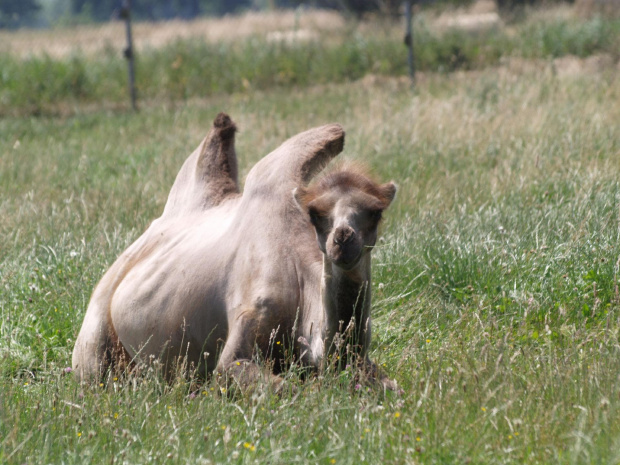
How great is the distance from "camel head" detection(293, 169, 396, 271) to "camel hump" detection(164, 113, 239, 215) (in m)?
1.48

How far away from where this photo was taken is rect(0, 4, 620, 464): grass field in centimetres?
355

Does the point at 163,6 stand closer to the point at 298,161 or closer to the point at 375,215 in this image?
the point at 298,161

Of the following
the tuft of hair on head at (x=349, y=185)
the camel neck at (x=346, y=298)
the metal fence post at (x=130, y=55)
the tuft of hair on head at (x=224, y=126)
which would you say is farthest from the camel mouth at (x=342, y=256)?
the metal fence post at (x=130, y=55)

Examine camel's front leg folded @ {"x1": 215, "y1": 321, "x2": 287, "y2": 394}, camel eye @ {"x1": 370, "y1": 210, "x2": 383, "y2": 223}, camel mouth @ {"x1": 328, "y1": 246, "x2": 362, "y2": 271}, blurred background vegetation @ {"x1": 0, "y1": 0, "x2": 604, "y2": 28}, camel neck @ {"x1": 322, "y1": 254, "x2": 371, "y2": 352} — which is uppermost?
camel eye @ {"x1": 370, "y1": 210, "x2": 383, "y2": 223}

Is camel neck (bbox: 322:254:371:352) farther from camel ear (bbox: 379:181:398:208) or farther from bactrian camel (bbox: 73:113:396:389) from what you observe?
camel ear (bbox: 379:181:398:208)

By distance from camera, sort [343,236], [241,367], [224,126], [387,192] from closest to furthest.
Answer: [343,236]
[387,192]
[241,367]
[224,126]

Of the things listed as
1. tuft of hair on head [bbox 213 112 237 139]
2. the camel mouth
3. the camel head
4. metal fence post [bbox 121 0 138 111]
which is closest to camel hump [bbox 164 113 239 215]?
tuft of hair on head [bbox 213 112 237 139]

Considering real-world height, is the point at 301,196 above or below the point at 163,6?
above

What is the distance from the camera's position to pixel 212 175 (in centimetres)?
554

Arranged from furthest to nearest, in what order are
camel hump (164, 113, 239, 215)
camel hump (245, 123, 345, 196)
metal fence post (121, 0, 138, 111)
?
metal fence post (121, 0, 138, 111) → camel hump (164, 113, 239, 215) → camel hump (245, 123, 345, 196)

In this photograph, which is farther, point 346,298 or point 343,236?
point 346,298

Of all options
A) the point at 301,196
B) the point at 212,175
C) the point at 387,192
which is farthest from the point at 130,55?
the point at 387,192

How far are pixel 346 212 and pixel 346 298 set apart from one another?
1.42 feet

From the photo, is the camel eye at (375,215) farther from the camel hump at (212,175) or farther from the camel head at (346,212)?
the camel hump at (212,175)
